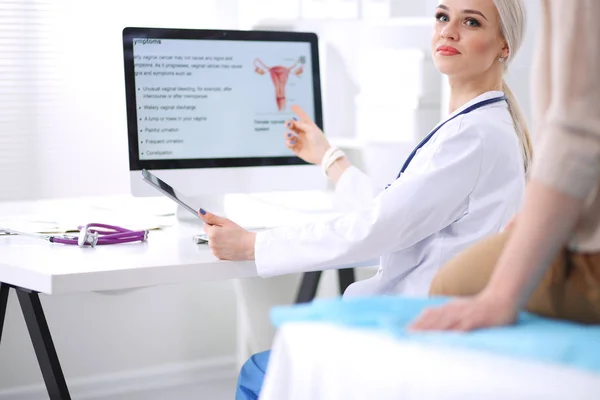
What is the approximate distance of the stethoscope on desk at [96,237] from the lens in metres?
1.81

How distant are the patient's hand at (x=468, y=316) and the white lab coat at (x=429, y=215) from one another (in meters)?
0.60

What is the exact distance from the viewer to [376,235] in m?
1.57

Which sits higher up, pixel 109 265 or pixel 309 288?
pixel 109 265

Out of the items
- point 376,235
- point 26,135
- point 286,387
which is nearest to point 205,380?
point 26,135

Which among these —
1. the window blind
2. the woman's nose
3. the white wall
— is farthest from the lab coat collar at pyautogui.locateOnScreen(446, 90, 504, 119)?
the window blind

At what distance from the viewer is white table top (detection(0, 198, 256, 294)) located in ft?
5.08

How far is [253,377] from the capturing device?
179 cm

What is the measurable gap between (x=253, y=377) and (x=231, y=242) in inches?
11.1

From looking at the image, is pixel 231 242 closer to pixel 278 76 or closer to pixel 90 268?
pixel 90 268

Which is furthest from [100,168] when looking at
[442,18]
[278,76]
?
[442,18]

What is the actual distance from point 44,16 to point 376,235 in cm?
159

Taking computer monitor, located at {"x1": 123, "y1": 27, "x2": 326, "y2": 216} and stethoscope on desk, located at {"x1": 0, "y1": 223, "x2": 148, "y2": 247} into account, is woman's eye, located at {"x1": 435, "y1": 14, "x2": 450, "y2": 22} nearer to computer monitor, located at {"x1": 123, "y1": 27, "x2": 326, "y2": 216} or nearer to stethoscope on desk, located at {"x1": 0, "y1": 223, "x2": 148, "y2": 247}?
computer monitor, located at {"x1": 123, "y1": 27, "x2": 326, "y2": 216}

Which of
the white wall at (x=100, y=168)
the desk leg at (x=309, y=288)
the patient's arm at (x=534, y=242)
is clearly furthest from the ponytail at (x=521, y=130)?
the white wall at (x=100, y=168)

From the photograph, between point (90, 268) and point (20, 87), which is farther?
point (20, 87)
